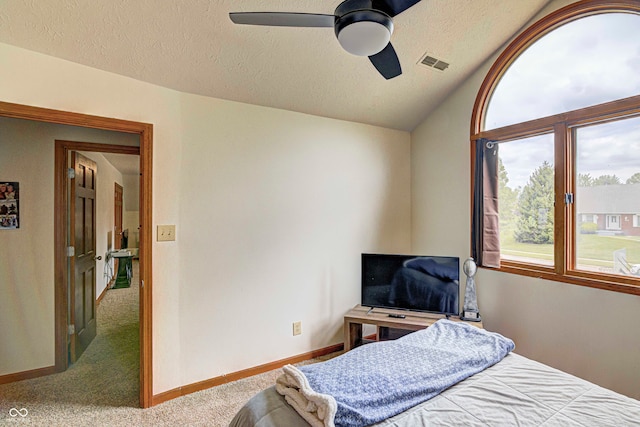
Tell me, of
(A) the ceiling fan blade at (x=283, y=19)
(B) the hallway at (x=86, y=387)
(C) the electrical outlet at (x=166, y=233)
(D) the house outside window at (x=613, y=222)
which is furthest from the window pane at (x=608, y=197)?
(B) the hallway at (x=86, y=387)

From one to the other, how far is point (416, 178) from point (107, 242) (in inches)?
206

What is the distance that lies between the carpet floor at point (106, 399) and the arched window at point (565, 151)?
212 centimetres

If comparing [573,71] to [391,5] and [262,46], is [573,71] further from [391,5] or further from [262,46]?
[262,46]

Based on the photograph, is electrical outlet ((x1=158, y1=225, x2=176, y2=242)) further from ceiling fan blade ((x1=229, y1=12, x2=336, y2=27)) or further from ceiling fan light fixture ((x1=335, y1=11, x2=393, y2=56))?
ceiling fan light fixture ((x1=335, y1=11, x2=393, y2=56))

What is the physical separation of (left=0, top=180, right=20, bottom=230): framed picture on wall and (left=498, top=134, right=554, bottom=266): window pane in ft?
13.2

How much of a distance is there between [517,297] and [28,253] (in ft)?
13.0

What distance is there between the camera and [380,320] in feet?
8.71

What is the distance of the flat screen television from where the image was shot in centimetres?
267

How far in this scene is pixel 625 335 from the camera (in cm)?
196

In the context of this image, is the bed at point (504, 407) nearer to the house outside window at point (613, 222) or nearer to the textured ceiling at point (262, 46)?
the house outside window at point (613, 222)

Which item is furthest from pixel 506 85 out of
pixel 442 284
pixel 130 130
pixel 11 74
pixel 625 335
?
pixel 11 74

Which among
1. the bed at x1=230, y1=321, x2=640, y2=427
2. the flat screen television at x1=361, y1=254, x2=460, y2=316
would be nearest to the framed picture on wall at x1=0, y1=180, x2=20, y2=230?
the bed at x1=230, y1=321, x2=640, y2=427

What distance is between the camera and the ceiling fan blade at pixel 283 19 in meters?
1.38

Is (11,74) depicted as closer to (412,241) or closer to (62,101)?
(62,101)
